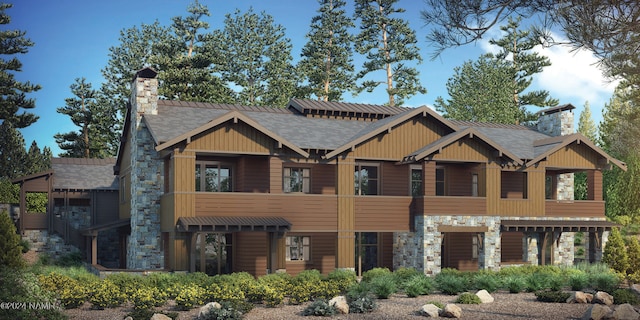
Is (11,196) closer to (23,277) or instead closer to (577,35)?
(23,277)

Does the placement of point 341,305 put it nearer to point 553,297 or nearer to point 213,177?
point 553,297

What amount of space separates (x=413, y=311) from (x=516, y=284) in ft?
18.8

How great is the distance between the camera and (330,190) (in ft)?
Answer: 98.9

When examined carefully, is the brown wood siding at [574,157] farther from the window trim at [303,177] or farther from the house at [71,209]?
the house at [71,209]

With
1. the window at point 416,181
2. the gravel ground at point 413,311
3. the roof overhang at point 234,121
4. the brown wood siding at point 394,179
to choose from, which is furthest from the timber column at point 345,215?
the gravel ground at point 413,311

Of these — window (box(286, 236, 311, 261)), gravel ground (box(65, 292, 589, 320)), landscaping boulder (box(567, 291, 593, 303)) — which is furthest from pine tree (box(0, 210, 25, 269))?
landscaping boulder (box(567, 291, 593, 303))

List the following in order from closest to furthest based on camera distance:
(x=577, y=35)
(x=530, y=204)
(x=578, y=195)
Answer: (x=577, y=35), (x=530, y=204), (x=578, y=195)

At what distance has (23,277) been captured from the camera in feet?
55.7

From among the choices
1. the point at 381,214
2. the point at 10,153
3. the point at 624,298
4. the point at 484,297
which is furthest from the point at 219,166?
the point at 10,153

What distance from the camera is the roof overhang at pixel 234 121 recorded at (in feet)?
83.4

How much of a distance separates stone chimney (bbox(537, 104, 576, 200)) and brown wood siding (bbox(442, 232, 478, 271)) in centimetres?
598

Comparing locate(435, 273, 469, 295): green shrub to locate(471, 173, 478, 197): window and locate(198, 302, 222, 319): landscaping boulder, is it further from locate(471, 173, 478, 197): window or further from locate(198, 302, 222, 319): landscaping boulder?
locate(471, 173, 478, 197): window

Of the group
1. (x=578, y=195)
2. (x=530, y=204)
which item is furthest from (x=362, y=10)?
(x=530, y=204)

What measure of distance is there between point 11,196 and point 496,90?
110ft
